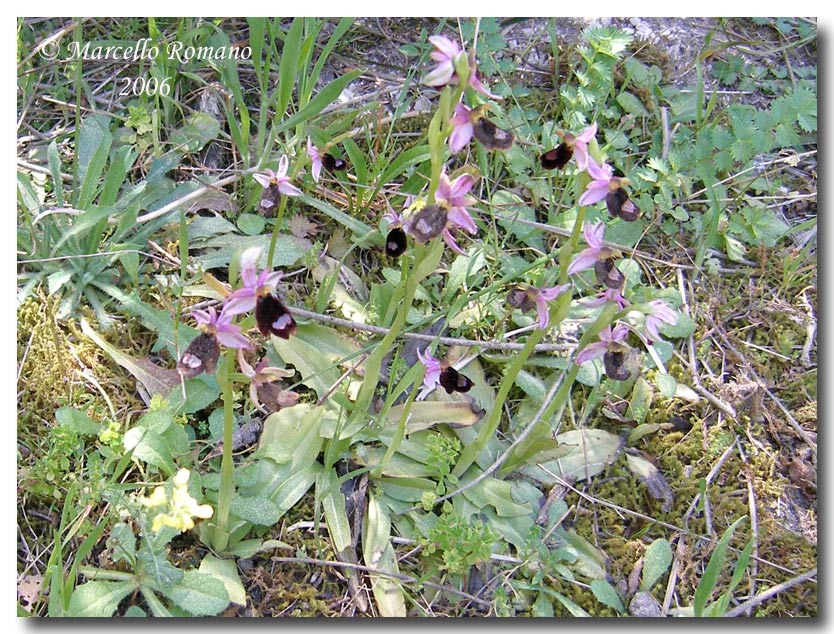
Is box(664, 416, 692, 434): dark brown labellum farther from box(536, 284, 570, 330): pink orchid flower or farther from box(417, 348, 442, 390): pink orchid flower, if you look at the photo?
box(417, 348, 442, 390): pink orchid flower

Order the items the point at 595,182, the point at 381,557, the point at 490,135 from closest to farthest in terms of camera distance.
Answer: the point at 490,135
the point at 595,182
the point at 381,557

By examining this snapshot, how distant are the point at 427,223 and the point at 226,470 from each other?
101cm

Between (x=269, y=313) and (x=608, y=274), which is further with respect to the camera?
(x=608, y=274)

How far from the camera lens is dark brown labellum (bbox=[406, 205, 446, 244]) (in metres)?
2.29

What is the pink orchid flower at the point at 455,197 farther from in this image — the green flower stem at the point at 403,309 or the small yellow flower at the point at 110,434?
the small yellow flower at the point at 110,434

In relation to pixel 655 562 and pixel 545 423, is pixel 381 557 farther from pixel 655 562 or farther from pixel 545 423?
pixel 655 562

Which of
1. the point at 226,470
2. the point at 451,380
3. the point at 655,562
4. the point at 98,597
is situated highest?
the point at 451,380

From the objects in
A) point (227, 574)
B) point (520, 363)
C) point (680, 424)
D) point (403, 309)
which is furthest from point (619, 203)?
point (227, 574)

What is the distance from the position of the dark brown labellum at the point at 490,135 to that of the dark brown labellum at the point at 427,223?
0.78 feet

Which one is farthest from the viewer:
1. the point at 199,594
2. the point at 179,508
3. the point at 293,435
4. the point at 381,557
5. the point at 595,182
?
the point at 293,435

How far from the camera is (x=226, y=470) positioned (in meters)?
2.47

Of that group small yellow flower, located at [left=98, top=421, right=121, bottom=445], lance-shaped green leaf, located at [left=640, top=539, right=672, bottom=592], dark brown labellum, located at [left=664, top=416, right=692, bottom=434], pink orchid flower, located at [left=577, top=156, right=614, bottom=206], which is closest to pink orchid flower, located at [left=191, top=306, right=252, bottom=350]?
small yellow flower, located at [left=98, top=421, right=121, bottom=445]

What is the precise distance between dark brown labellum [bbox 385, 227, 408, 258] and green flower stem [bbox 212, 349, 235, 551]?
661 millimetres

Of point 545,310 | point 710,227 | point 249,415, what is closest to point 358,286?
point 249,415
